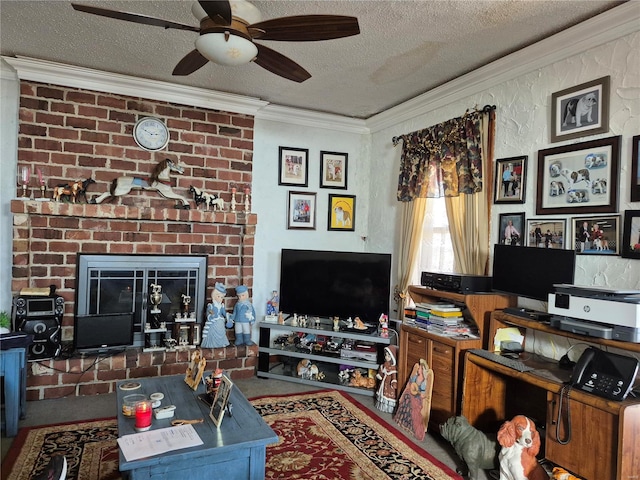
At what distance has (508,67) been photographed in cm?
305

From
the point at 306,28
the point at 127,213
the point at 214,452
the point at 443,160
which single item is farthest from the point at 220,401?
the point at 443,160

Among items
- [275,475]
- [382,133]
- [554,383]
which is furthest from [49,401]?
[382,133]

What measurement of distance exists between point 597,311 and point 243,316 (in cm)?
279

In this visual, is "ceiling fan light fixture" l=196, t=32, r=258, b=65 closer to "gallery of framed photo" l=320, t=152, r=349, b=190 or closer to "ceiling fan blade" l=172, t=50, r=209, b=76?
"ceiling fan blade" l=172, t=50, r=209, b=76

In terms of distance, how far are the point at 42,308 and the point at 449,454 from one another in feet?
10.1

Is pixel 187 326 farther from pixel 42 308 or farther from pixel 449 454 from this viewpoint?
pixel 449 454

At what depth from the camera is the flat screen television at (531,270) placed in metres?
2.42

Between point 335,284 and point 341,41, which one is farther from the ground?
point 341,41

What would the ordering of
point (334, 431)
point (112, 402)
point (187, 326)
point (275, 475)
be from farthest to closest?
point (187, 326) → point (112, 402) → point (334, 431) → point (275, 475)

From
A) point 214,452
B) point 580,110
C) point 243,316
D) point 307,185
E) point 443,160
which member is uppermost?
point 580,110

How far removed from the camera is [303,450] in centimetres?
264

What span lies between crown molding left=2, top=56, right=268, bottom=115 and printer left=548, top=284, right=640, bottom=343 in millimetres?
3061

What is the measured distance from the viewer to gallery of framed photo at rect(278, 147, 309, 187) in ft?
14.7

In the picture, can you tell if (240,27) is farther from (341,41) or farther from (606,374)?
(606,374)
